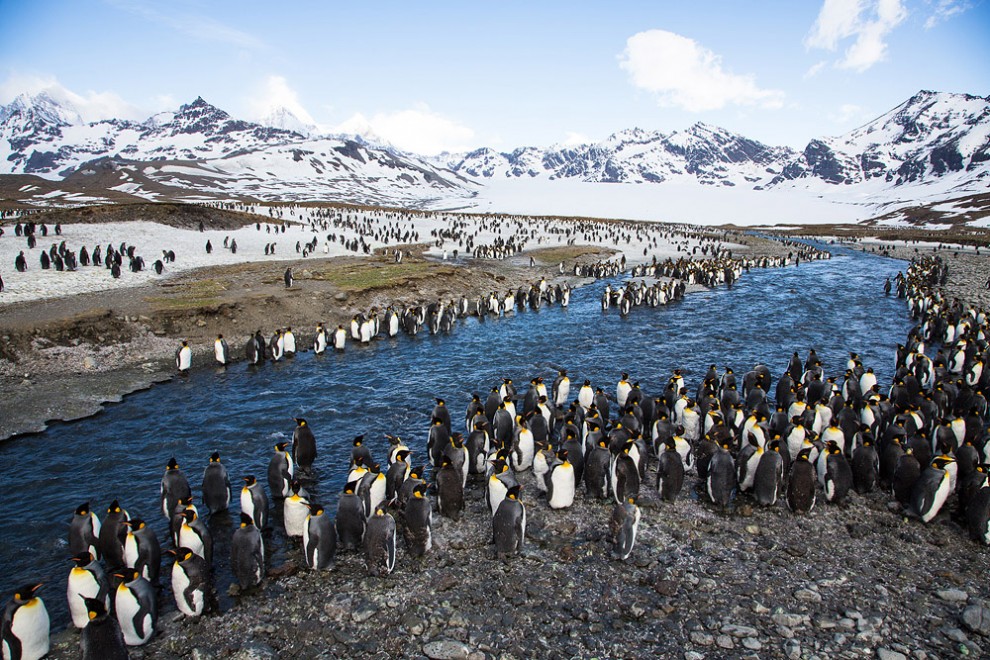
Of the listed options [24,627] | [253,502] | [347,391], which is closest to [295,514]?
[253,502]

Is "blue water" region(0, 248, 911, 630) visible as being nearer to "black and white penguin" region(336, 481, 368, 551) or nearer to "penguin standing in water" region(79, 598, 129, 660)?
"black and white penguin" region(336, 481, 368, 551)

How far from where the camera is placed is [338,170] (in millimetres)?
186500

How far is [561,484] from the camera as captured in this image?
926 centimetres

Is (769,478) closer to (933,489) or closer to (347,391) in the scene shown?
(933,489)

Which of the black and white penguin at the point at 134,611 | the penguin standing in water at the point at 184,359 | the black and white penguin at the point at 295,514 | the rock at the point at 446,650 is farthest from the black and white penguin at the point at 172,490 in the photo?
the penguin standing in water at the point at 184,359

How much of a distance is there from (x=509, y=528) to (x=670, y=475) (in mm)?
3194

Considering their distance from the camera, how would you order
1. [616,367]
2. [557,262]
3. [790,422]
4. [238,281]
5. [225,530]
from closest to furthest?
[225,530]
[790,422]
[616,367]
[238,281]
[557,262]

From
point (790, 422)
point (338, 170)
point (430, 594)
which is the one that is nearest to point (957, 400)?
point (790, 422)

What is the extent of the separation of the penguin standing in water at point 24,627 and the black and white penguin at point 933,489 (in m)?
12.1

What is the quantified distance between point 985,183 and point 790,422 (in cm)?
18035

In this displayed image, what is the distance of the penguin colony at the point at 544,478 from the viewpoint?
22.4 ft

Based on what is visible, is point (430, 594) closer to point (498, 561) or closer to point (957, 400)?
point (498, 561)

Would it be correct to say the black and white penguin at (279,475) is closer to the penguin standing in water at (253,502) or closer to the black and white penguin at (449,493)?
the penguin standing in water at (253,502)

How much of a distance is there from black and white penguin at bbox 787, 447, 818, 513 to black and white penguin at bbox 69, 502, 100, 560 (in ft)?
35.0
